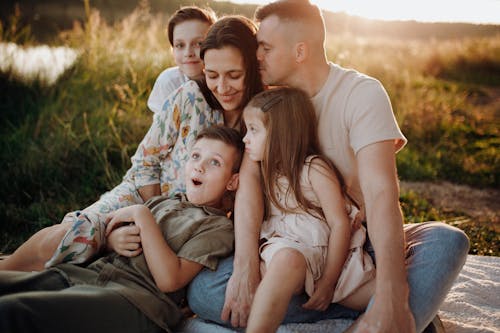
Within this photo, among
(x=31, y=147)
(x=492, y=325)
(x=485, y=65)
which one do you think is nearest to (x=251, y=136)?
(x=492, y=325)

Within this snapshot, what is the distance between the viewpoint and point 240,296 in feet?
7.83

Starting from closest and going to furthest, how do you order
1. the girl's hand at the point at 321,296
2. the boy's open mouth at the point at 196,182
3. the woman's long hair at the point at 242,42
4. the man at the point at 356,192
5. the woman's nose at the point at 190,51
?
the man at the point at 356,192, the girl's hand at the point at 321,296, the boy's open mouth at the point at 196,182, the woman's long hair at the point at 242,42, the woman's nose at the point at 190,51

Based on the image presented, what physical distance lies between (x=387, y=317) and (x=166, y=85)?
9.27ft

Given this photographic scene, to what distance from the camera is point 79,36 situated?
26.0 feet

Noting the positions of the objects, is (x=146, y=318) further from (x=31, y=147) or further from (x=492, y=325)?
(x=31, y=147)

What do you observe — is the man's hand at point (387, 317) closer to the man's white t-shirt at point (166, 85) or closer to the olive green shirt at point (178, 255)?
the olive green shirt at point (178, 255)

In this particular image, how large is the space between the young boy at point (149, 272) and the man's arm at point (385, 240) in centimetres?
73

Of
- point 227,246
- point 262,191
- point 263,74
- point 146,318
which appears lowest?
point 146,318

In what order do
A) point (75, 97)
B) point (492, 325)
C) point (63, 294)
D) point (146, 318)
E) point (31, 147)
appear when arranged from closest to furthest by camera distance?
point (63, 294) → point (146, 318) → point (492, 325) → point (31, 147) → point (75, 97)

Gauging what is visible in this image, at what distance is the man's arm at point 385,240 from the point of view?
216 centimetres

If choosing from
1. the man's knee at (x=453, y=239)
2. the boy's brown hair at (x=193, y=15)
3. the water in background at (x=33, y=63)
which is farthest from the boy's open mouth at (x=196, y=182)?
the water in background at (x=33, y=63)

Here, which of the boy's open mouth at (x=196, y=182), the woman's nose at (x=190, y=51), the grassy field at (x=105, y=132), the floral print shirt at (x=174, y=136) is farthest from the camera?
the grassy field at (x=105, y=132)

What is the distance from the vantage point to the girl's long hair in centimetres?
254

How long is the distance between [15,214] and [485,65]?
13.6 metres
